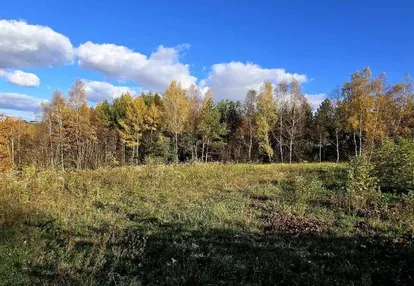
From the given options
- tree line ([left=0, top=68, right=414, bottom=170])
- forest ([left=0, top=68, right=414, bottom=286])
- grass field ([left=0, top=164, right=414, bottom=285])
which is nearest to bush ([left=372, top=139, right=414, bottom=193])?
forest ([left=0, top=68, right=414, bottom=286])

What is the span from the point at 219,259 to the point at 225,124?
3878 cm

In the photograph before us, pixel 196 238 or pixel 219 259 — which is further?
pixel 196 238

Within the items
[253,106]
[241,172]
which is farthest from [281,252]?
[253,106]

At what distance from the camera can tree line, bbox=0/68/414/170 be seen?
3619 centimetres

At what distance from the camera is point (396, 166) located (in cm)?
1115

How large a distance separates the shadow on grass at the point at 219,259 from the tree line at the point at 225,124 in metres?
26.9

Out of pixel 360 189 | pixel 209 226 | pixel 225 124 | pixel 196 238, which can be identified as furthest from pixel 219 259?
pixel 225 124

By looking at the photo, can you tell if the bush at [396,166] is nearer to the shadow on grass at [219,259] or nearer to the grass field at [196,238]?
the grass field at [196,238]

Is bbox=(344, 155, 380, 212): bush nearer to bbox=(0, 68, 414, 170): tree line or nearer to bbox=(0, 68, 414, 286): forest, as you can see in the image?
bbox=(0, 68, 414, 286): forest

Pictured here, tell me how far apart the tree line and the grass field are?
2400cm

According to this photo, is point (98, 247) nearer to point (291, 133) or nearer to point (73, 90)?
point (73, 90)

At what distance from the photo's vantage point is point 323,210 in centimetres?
890

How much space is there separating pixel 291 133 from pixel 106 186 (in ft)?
108

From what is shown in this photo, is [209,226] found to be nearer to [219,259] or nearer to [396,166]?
[219,259]
